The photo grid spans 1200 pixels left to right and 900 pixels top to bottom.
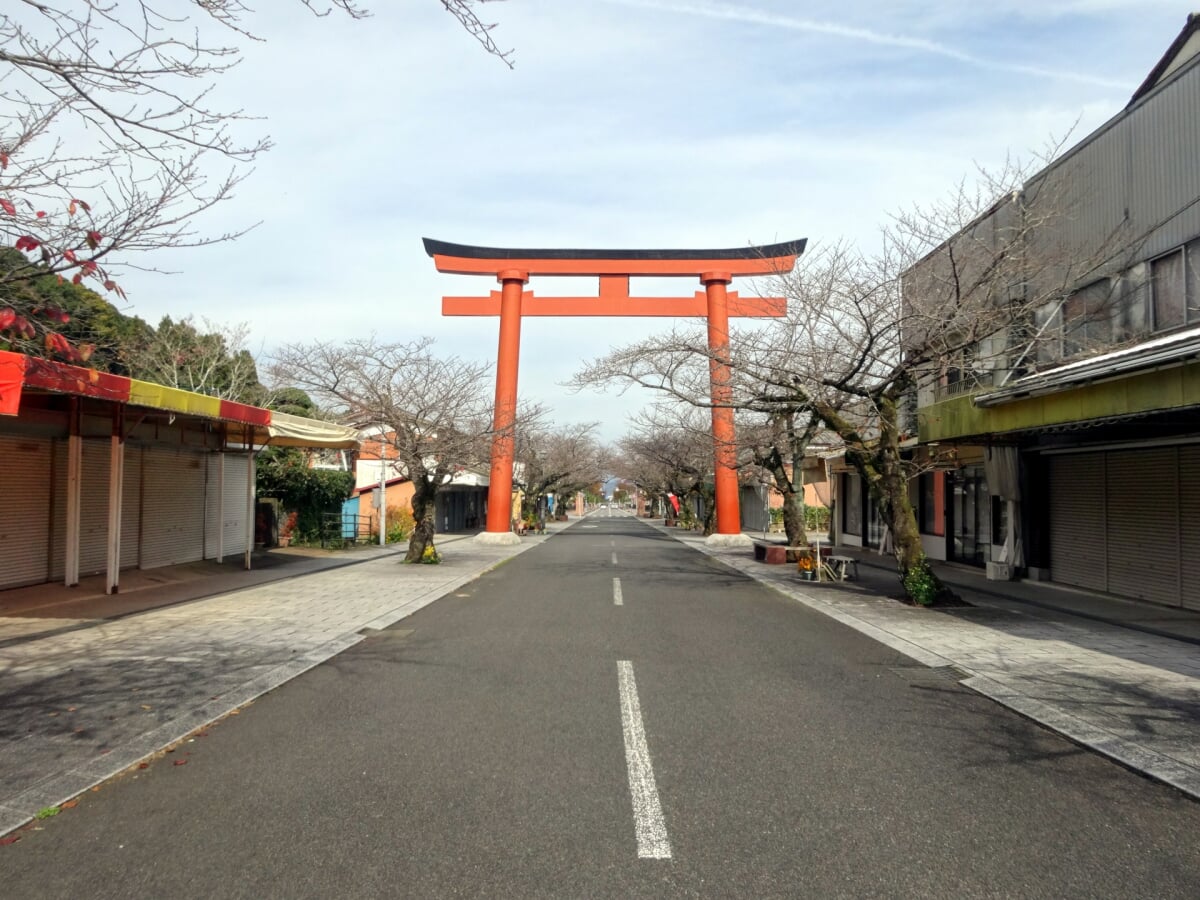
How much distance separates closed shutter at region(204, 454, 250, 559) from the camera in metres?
19.1

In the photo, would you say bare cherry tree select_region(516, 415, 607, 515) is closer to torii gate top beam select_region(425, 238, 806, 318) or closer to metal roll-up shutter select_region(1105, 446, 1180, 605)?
torii gate top beam select_region(425, 238, 806, 318)

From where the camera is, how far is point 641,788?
187 inches

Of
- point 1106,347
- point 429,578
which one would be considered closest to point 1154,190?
point 1106,347

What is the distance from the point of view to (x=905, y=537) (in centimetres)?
1342

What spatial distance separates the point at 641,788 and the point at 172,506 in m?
15.5

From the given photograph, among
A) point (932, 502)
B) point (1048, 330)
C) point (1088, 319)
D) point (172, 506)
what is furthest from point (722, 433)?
point (172, 506)

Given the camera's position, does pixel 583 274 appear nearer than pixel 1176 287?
No

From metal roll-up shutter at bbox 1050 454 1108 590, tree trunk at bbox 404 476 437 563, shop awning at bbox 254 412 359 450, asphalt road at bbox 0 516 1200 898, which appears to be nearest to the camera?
asphalt road at bbox 0 516 1200 898

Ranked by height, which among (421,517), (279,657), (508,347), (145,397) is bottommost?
(279,657)

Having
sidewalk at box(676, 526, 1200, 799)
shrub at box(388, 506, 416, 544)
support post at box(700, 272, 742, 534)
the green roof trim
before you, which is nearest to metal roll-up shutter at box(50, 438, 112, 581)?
sidewalk at box(676, 526, 1200, 799)

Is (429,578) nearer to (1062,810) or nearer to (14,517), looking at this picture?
(14,517)

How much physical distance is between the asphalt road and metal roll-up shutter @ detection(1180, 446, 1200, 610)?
6.86 metres

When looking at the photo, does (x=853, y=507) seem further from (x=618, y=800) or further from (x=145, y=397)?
(x=618, y=800)

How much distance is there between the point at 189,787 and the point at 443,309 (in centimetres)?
2856
